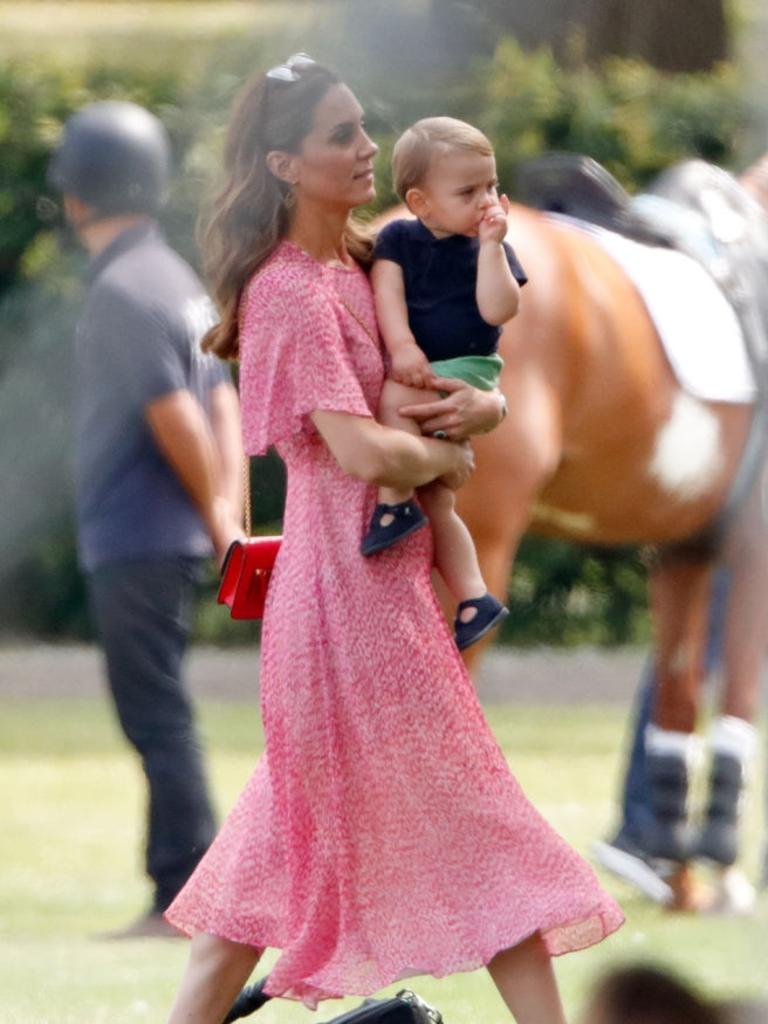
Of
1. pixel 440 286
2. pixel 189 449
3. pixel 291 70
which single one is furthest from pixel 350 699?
pixel 189 449

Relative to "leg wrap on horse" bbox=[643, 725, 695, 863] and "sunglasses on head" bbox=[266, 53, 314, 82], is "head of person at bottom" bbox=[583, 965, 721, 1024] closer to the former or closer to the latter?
"sunglasses on head" bbox=[266, 53, 314, 82]

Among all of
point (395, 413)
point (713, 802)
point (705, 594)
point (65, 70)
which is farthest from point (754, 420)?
point (65, 70)

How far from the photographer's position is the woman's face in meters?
2.85

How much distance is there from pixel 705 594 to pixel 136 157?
1.64m

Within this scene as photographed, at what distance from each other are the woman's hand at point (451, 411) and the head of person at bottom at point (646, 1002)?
788mm

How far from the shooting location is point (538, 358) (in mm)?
4582

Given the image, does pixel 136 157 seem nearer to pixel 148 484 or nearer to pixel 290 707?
pixel 148 484

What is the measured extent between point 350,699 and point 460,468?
1.06 ft

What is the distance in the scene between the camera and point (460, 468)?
291 centimetres

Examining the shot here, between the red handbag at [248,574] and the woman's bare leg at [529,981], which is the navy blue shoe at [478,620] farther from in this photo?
the woman's bare leg at [529,981]

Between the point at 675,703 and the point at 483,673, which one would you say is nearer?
the point at 675,703

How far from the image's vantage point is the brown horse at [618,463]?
4547 mm

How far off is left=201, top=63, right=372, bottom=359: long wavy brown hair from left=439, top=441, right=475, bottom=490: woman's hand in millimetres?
271

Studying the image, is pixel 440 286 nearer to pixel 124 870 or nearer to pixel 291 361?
pixel 291 361
